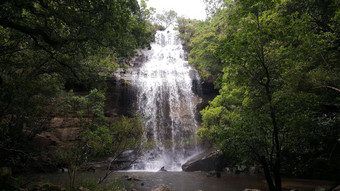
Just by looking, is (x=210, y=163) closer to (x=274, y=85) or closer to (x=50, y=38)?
(x=274, y=85)

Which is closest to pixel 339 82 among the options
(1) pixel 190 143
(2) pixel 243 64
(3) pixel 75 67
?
(2) pixel 243 64

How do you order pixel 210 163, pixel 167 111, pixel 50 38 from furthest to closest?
pixel 167 111, pixel 210 163, pixel 50 38

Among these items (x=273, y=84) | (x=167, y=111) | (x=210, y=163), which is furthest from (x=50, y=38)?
(x=167, y=111)

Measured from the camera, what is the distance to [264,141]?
6.72 m

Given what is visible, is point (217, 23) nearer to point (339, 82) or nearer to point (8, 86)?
point (339, 82)

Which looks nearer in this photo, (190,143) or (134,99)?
(190,143)

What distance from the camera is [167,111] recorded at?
24.9 m

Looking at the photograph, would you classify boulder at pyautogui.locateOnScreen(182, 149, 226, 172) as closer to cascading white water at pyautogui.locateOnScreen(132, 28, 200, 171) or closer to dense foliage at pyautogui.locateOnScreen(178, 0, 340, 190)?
cascading white water at pyautogui.locateOnScreen(132, 28, 200, 171)

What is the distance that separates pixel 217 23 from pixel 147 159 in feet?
58.5

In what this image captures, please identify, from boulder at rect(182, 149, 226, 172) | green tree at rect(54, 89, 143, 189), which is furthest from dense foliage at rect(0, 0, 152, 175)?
boulder at rect(182, 149, 226, 172)

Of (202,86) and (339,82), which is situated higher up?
(202,86)

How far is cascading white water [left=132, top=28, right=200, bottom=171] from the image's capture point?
21661 millimetres

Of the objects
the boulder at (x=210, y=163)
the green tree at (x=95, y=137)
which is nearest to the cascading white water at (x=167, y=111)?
the boulder at (x=210, y=163)

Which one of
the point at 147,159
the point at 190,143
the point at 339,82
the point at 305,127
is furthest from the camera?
the point at 190,143
